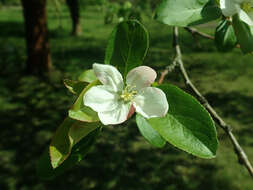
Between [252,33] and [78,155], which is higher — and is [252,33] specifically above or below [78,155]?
above

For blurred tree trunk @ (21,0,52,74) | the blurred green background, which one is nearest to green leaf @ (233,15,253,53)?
the blurred green background

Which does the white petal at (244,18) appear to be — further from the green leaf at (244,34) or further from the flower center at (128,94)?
the flower center at (128,94)

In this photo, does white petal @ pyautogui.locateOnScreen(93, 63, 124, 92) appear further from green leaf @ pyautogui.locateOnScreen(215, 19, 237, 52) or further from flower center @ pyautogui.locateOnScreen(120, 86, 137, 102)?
green leaf @ pyautogui.locateOnScreen(215, 19, 237, 52)

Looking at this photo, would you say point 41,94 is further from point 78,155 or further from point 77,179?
point 78,155

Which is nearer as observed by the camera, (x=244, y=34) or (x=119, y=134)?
(x=244, y=34)

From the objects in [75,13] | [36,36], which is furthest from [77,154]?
[75,13]

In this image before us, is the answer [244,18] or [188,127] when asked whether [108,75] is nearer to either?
[188,127]

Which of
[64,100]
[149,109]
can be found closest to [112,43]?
[149,109]
